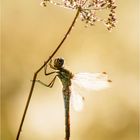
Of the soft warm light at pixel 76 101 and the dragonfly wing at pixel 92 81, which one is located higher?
the dragonfly wing at pixel 92 81

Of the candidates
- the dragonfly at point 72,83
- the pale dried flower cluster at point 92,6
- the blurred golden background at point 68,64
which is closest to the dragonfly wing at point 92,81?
the dragonfly at point 72,83

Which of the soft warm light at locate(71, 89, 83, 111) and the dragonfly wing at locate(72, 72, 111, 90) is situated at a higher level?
the dragonfly wing at locate(72, 72, 111, 90)

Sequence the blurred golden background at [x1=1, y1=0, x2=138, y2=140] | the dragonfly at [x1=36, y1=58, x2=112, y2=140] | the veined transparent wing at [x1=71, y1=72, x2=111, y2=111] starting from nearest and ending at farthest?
the dragonfly at [x1=36, y1=58, x2=112, y2=140], the veined transparent wing at [x1=71, y1=72, x2=111, y2=111], the blurred golden background at [x1=1, y1=0, x2=138, y2=140]

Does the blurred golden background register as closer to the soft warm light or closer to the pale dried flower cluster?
the soft warm light

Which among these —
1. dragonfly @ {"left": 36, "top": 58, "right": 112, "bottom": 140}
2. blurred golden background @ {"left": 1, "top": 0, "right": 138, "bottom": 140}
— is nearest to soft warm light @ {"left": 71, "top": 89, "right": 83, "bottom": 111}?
dragonfly @ {"left": 36, "top": 58, "right": 112, "bottom": 140}

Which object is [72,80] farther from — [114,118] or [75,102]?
[114,118]

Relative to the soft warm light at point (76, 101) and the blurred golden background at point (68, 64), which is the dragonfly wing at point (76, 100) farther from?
the blurred golden background at point (68, 64)
